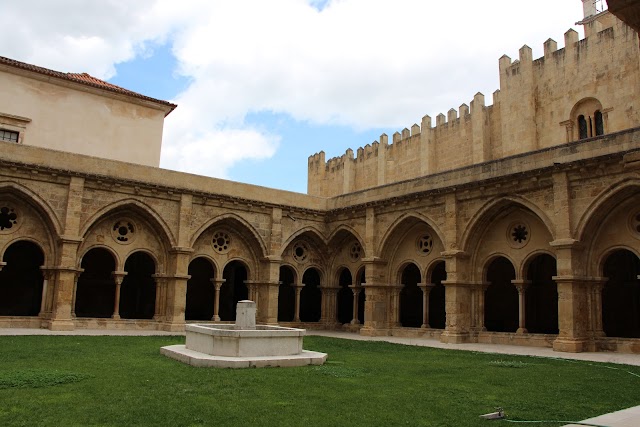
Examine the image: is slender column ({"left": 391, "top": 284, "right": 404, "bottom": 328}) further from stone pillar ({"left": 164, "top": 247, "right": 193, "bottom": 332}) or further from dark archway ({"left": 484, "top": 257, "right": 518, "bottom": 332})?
stone pillar ({"left": 164, "top": 247, "right": 193, "bottom": 332})

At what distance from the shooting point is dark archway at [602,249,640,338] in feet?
57.5

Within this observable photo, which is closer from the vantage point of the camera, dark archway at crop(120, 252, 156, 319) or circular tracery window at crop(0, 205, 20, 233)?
circular tracery window at crop(0, 205, 20, 233)

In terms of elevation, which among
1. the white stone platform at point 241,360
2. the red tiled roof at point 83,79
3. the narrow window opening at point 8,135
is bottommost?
the white stone platform at point 241,360

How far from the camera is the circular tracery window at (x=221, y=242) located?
19.8 m

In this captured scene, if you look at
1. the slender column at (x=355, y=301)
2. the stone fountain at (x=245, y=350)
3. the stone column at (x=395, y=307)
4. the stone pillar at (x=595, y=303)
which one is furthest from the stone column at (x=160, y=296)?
the stone pillar at (x=595, y=303)

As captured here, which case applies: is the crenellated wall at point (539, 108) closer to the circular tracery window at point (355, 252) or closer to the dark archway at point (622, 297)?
the dark archway at point (622, 297)

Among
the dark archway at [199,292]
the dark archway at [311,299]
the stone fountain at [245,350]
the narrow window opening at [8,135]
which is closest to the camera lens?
the stone fountain at [245,350]

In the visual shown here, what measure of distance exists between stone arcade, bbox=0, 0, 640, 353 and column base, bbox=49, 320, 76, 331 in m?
→ 0.03

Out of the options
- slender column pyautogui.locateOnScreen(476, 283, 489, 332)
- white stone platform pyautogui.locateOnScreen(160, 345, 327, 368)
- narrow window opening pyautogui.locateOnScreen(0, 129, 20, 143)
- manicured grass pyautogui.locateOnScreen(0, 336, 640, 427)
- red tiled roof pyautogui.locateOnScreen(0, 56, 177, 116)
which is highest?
red tiled roof pyautogui.locateOnScreen(0, 56, 177, 116)

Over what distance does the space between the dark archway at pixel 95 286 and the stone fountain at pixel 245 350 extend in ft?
41.6

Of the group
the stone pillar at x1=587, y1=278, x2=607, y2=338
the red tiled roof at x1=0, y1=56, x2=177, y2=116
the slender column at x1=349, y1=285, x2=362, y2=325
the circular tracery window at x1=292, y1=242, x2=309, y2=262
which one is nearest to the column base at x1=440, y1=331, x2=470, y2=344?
the stone pillar at x1=587, y1=278, x2=607, y2=338

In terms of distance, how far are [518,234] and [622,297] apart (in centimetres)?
470

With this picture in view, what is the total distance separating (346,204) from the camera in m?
21.0

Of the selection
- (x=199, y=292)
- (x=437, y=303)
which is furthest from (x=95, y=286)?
(x=437, y=303)
